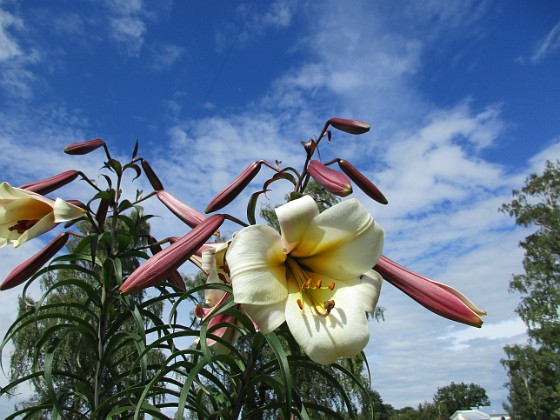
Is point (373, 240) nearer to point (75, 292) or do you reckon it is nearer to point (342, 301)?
point (342, 301)

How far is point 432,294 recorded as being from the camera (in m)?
1.02

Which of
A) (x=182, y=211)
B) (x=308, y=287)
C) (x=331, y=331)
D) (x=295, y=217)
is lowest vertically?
(x=331, y=331)

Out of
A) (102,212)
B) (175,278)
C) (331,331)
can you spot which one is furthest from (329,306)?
(102,212)

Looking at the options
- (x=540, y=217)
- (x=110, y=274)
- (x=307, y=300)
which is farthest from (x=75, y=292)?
(x=540, y=217)

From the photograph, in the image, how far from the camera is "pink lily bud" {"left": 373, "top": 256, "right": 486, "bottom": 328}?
99 cm

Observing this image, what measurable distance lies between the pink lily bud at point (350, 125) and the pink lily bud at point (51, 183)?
0.97m

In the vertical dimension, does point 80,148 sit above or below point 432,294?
above

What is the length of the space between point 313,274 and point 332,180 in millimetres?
220

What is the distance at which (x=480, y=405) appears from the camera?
231ft

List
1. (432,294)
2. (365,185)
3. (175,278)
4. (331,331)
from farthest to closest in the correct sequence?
(175,278) → (365,185) → (432,294) → (331,331)

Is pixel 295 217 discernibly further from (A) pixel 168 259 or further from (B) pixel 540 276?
(B) pixel 540 276

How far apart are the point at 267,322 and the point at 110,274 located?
911 millimetres

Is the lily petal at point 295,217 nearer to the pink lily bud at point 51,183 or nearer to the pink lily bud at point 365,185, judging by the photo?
the pink lily bud at point 365,185

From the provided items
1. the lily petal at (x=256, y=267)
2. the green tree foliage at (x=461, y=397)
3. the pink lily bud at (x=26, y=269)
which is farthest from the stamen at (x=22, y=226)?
the green tree foliage at (x=461, y=397)
